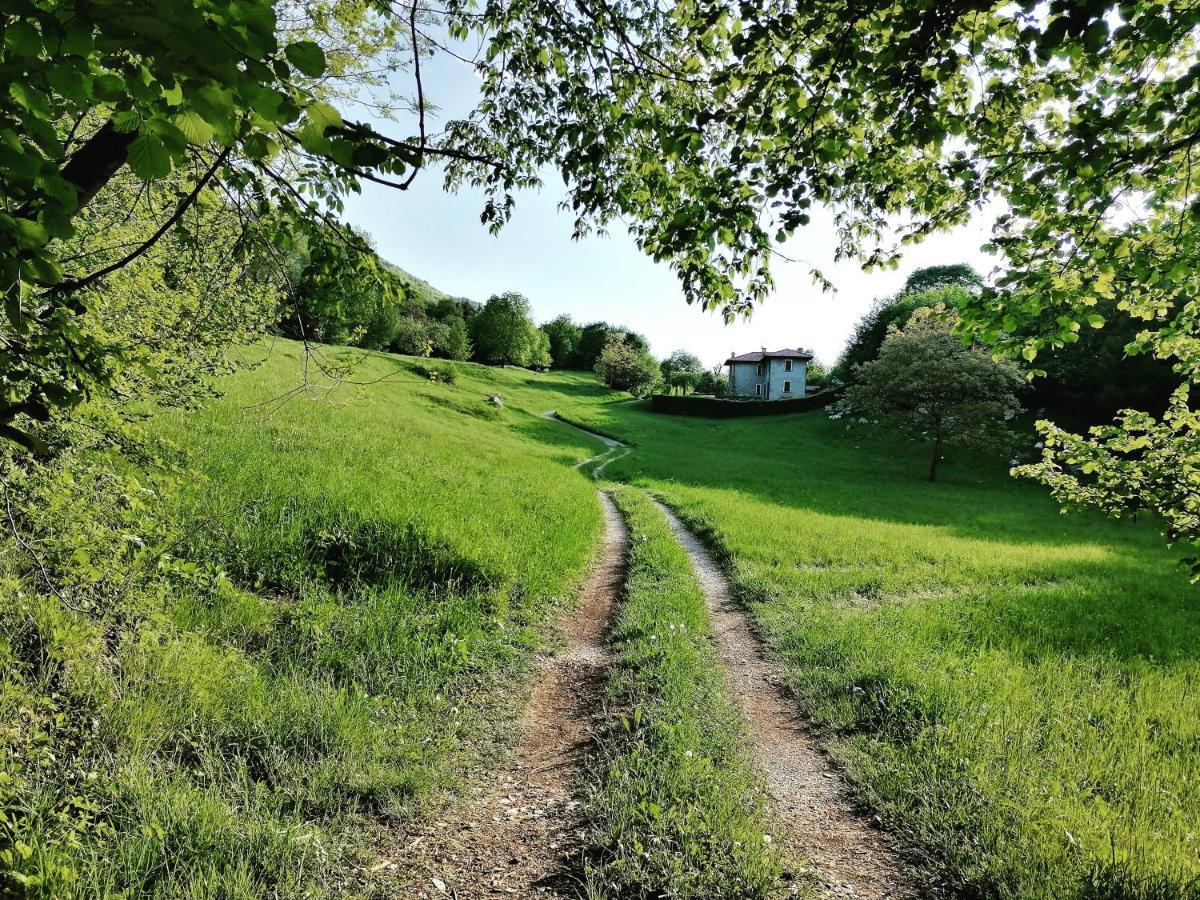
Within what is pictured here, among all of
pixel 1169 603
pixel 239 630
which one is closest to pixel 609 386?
pixel 1169 603

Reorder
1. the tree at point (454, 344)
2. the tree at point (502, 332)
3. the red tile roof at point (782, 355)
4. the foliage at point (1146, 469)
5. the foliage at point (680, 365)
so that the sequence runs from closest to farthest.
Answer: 1. the foliage at point (1146, 469)
2. the tree at point (454, 344)
3. the red tile roof at point (782, 355)
4. the tree at point (502, 332)
5. the foliage at point (680, 365)

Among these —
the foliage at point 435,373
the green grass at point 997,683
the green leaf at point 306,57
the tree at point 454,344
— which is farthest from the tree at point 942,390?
the tree at point 454,344

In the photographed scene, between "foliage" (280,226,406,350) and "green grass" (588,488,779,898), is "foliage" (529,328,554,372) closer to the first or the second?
"green grass" (588,488,779,898)

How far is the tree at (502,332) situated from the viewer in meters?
78.7

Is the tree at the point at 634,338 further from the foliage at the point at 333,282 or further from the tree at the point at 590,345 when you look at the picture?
the foliage at the point at 333,282

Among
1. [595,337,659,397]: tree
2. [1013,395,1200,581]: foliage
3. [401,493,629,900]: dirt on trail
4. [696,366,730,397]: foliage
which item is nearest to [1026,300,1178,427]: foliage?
[1013,395,1200,581]: foliage

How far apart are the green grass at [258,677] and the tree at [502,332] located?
6969 cm

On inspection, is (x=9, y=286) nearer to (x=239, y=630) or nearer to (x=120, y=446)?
(x=120, y=446)

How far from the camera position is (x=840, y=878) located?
12.2 ft

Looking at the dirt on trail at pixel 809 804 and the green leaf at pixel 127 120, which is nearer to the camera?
the green leaf at pixel 127 120

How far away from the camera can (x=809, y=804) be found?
451 centimetres

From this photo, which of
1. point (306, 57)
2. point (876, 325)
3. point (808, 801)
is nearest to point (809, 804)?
point (808, 801)

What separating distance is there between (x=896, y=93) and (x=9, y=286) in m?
5.03

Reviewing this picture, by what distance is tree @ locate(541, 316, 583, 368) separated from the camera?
10131 cm
